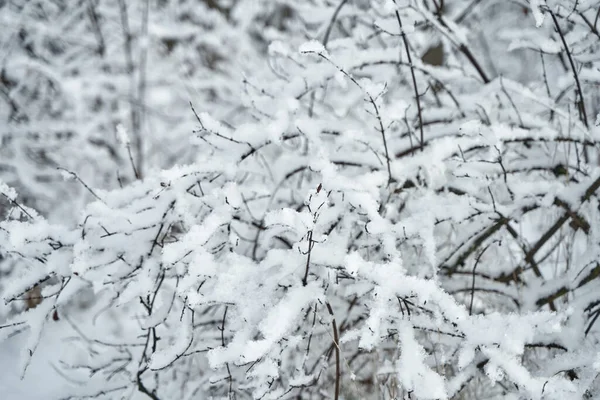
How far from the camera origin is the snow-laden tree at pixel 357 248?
50.7 inches

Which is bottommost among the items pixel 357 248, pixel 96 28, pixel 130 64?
pixel 357 248

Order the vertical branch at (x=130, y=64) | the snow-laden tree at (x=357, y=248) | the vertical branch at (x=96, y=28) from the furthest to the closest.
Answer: the vertical branch at (x=130, y=64), the vertical branch at (x=96, y=28), the snow-laden tree at (x=357, y=248)

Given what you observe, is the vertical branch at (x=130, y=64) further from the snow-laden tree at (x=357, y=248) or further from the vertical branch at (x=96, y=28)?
the snow-laden tree at (x=357, y=248)

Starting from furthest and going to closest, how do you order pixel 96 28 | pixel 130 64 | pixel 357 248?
pixel 130 64
pixel 96 28
pixel 357 248

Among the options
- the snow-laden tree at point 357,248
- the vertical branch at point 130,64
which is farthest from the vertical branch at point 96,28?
the snow-laden tree at point 357,248

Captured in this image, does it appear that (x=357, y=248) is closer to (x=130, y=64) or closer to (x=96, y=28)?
(x=130, y=64)

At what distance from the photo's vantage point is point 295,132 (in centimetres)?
184

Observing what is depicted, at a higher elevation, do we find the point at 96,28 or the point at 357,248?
the point at 96,28

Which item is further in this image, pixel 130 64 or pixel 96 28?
pixel 130 64

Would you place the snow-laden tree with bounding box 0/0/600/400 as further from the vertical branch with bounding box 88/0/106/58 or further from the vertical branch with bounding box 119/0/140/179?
the vertical branch with bounding box 88/0/106/58

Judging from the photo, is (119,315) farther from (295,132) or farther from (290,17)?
(290,17)

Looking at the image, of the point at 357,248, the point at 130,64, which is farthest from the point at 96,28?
the point at 357,248

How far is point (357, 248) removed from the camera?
1.79m

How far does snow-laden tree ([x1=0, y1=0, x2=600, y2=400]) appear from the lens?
1288mm
